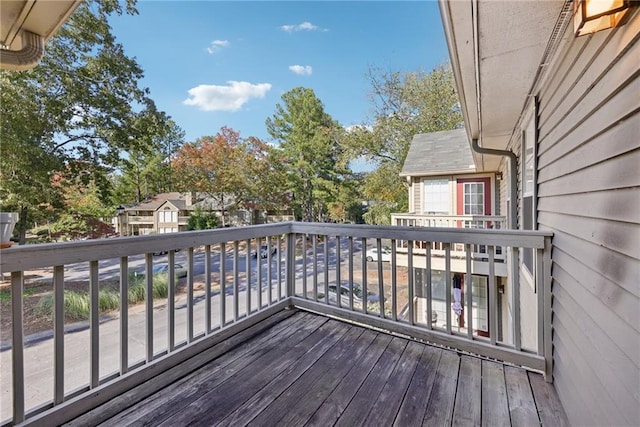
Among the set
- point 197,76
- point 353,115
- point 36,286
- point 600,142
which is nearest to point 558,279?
point 600,142

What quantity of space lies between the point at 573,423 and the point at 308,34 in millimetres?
11541

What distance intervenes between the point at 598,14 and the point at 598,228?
0.80 meters

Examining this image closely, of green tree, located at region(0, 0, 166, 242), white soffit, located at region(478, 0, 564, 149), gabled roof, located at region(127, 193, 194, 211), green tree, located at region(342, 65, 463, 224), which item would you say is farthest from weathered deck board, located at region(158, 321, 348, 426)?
gabled roof, located at region(127, 193, 194, 211)

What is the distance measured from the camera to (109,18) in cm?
884

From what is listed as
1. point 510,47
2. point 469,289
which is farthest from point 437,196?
point 510,47

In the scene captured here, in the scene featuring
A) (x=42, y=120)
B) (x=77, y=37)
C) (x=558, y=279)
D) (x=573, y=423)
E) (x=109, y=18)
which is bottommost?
(x=573, y=423)

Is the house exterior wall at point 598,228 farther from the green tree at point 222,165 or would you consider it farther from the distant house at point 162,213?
the distant house at point 162,213

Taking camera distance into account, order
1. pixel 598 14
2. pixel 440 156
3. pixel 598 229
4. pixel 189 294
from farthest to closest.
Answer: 1. pixel 440 156
2. pixel 189 294
3. pixel 598 229
4. pixel 598 14

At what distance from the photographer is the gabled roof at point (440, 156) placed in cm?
831

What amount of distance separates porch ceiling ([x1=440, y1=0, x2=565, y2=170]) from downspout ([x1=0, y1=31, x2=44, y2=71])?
2.34 metres

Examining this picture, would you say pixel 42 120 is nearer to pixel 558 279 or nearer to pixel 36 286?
pixel 36 286

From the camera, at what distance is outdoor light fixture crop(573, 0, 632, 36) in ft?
3.19

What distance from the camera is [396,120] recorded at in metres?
15.0

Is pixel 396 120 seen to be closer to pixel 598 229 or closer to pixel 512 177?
pixel 512 177
